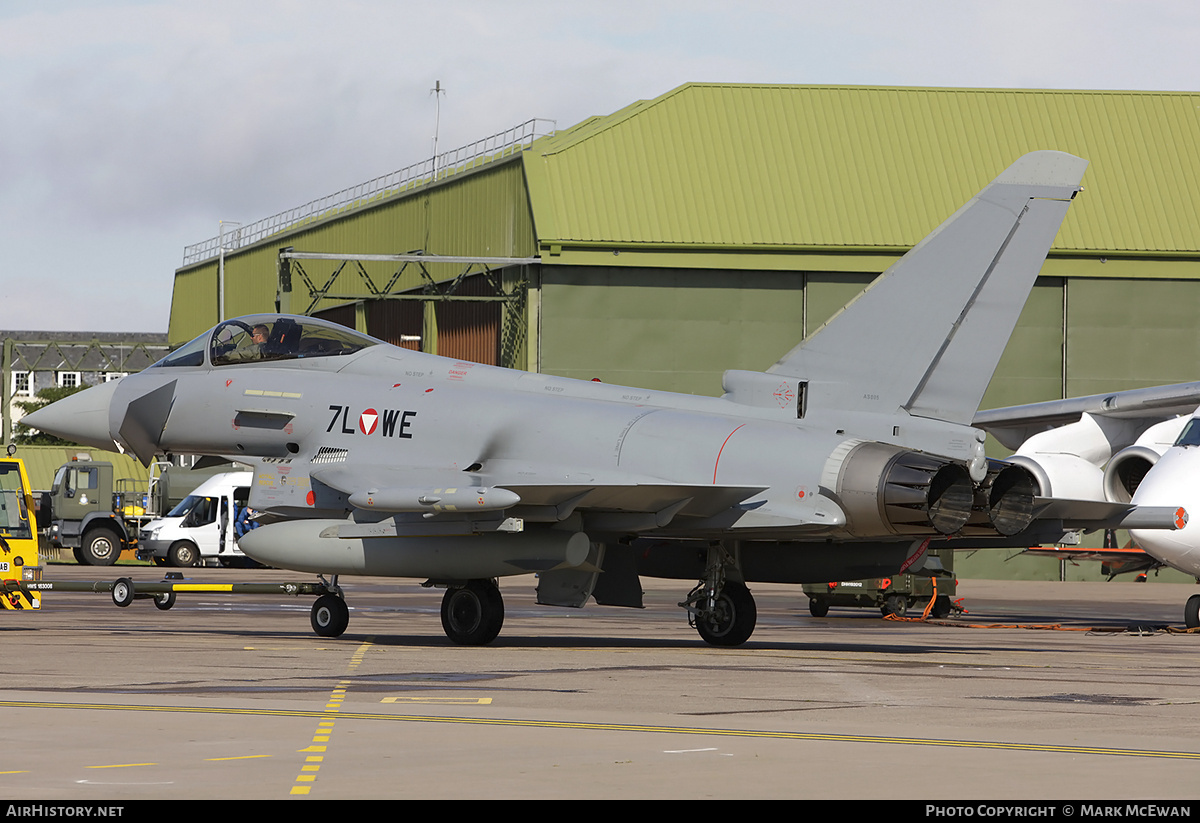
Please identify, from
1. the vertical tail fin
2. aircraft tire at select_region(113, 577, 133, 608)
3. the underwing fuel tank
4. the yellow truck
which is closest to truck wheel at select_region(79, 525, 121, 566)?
aircraft tire at select_region(113, 577, 133, 608)

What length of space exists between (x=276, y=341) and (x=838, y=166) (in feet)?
104

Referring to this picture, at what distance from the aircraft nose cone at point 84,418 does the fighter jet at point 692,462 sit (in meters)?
2.19

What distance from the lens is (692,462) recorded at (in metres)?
17.7

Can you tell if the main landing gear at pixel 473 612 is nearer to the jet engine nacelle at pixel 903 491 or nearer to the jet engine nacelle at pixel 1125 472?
the jet engine nacelle at pixel 903 491

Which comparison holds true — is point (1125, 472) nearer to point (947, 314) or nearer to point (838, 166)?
point (947, 314)

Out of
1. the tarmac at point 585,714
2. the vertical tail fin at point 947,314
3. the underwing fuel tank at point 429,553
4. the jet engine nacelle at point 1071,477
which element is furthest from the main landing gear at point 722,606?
the jet engine nacelle at point 1071,477

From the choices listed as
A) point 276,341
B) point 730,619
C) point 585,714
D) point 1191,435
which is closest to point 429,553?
point 730,619

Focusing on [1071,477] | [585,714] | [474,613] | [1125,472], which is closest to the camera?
[585,714]

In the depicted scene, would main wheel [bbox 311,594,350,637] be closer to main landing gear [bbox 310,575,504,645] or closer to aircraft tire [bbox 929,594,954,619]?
main landing gear [bbox 310,575,504,645]

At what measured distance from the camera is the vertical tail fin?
17.8 metres

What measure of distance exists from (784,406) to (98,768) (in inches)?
439

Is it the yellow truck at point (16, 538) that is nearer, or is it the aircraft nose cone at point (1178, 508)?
the yellow truck at point (16, 538)

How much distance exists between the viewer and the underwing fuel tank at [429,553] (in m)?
18.2

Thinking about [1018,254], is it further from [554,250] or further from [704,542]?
[554,250]
